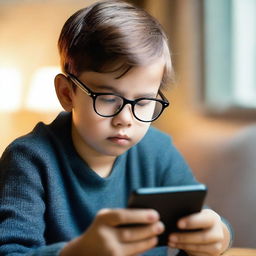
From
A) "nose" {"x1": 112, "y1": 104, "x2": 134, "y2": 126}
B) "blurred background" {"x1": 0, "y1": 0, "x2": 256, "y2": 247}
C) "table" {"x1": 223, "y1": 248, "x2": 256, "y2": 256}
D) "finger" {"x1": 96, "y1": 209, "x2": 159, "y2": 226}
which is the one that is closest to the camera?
"finger" {"x1": 96, "y1": 209, "x2": 159, "y2": 226}

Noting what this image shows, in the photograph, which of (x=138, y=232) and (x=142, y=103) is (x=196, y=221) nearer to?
(x=138, y=232)

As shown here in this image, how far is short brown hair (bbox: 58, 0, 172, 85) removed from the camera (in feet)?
3.10

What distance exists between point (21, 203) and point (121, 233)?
0.27 m

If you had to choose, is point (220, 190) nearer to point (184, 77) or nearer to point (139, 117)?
point (184, 77)

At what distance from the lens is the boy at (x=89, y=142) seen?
36.8 inches

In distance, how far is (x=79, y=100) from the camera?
3.28ft

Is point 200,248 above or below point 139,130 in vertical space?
below

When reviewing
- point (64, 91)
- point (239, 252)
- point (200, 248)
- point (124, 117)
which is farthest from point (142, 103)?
point (239, 252)

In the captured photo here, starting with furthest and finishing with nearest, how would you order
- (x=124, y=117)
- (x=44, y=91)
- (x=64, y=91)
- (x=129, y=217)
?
(x=44, y=91)
(x=64, y=91)
(x=124, y=117)
(x=129, y=217)

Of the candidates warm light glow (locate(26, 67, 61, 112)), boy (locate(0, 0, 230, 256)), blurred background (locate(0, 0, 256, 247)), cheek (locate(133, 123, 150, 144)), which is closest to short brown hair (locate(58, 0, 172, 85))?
boy (locate(0, 0, 230, 256))

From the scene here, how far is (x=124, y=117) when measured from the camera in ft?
3.13

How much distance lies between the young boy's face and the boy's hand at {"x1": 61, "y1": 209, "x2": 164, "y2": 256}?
0.23 m

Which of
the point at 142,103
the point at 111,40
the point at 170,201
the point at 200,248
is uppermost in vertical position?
the point at 111,40

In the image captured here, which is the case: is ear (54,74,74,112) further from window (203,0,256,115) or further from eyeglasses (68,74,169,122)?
window (203,0,256,115)
